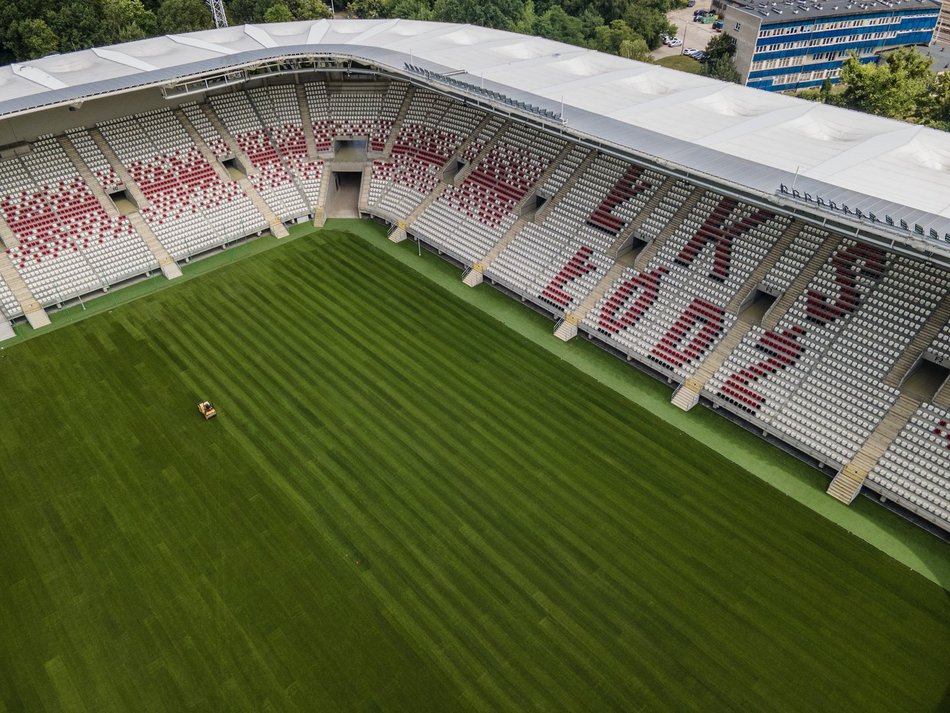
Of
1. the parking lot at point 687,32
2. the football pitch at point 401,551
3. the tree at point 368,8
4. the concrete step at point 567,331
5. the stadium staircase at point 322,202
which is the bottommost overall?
the football pitch at point 401,551

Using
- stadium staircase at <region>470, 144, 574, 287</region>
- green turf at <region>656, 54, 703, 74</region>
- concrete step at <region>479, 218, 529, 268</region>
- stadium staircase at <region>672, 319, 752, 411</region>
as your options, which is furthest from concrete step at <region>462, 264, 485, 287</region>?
green turf at <region>656, 54, 703, 74</region>

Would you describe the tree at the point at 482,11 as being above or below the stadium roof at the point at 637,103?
below

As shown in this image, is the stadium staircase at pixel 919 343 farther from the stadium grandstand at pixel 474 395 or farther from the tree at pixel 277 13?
the tree at pixel 277 13

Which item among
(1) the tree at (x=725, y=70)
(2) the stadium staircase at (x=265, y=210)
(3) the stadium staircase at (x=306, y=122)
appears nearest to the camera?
(2) the stadium staircase at (x=265, y=210)

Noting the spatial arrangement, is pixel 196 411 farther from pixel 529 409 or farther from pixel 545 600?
pixel 545 600

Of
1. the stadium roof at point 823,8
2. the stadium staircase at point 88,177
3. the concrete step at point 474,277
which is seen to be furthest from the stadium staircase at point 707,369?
the stadium roof at point 823,8

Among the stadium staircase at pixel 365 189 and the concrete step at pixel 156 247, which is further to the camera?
the stadium staircase at pixel 365 189

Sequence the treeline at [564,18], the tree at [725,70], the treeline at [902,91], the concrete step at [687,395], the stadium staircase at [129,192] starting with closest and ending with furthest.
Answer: the concrete step at [687,395]
the stadium staircase at [129,192]
the treeline at [902,91]
the tree at [725,70]
the treeline at [564,18]
